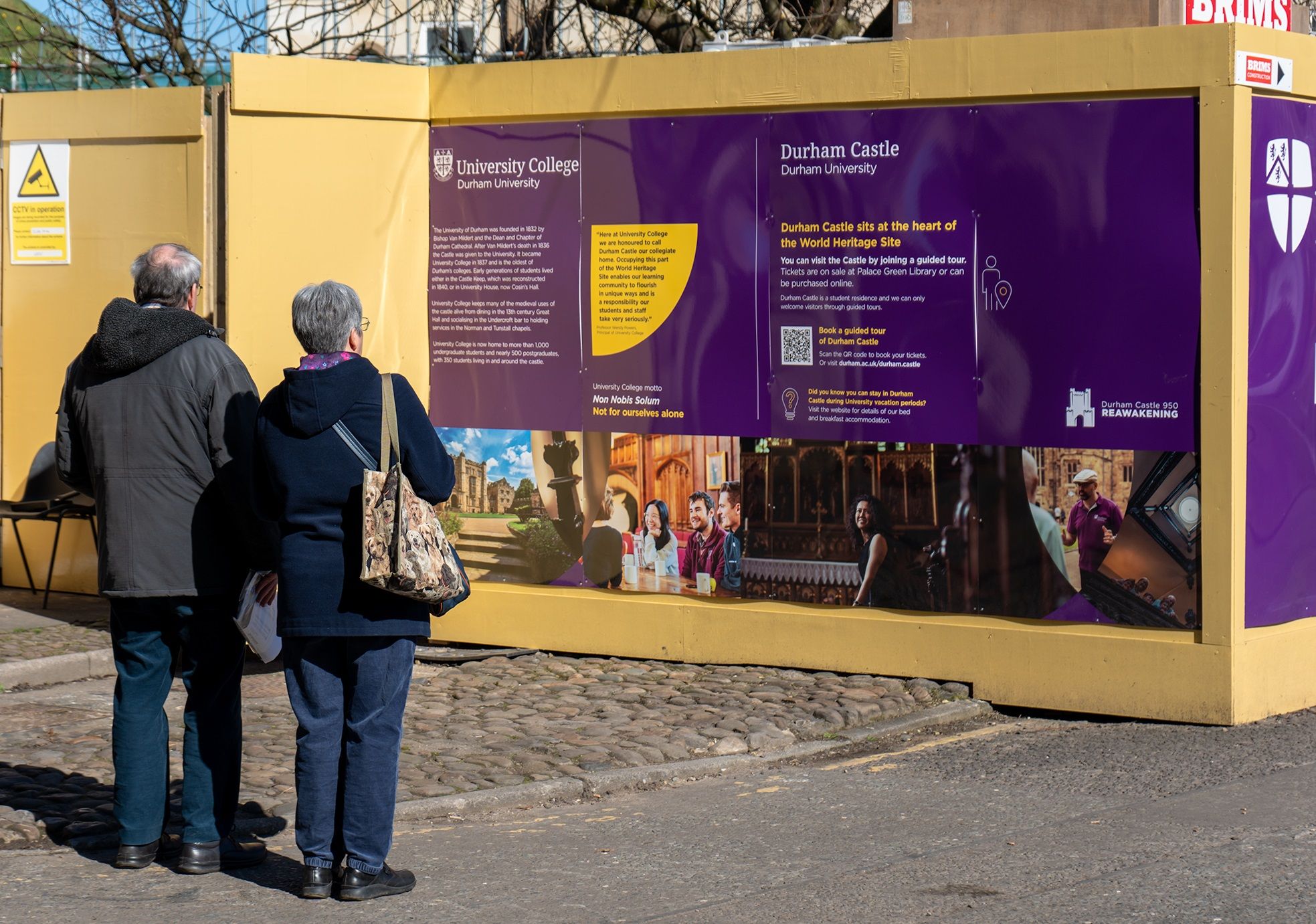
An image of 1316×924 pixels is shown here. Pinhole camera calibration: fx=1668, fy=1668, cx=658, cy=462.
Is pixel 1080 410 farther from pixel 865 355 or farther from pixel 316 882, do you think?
pixel 316 882

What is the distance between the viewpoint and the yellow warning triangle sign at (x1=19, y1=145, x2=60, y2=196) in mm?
10875

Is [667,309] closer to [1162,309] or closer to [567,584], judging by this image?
[567,584]

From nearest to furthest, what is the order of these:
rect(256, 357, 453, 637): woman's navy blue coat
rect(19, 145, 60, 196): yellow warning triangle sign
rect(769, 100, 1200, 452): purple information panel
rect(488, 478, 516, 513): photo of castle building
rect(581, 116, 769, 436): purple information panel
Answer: rect(256, 357, 453, 637): woman's navy blue coat < rect(769, 100, 1200, 452): purple information panel < rect(581, 116, 769, 436): purple information panel < rect(488, 478, 516, 513): photo of castle building < rect(19, 145, 60, 196): yellow warning triangle sign

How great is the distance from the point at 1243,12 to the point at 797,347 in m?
3.20

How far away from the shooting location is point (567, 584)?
9352 millimetres

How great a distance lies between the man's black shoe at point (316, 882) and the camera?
204 inches

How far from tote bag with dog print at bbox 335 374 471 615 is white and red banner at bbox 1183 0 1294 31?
574cm

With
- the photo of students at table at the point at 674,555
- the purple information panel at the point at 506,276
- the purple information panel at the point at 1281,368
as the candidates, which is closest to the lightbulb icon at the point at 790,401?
the photo of students at table at the point at 674,555

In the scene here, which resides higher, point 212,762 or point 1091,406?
point 1091,406

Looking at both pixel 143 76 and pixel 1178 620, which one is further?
pixel 143 76

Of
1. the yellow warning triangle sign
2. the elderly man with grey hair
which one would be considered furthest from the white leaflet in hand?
the yellow warning triangle sign

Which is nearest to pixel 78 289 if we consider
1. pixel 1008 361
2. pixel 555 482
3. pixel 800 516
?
pixel 555 482

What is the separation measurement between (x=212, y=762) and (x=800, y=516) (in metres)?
4.05

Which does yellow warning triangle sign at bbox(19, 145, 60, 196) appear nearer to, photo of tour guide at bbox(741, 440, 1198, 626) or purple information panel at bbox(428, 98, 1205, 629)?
purple information panel at bbox(428, 98, 1205, 629)
